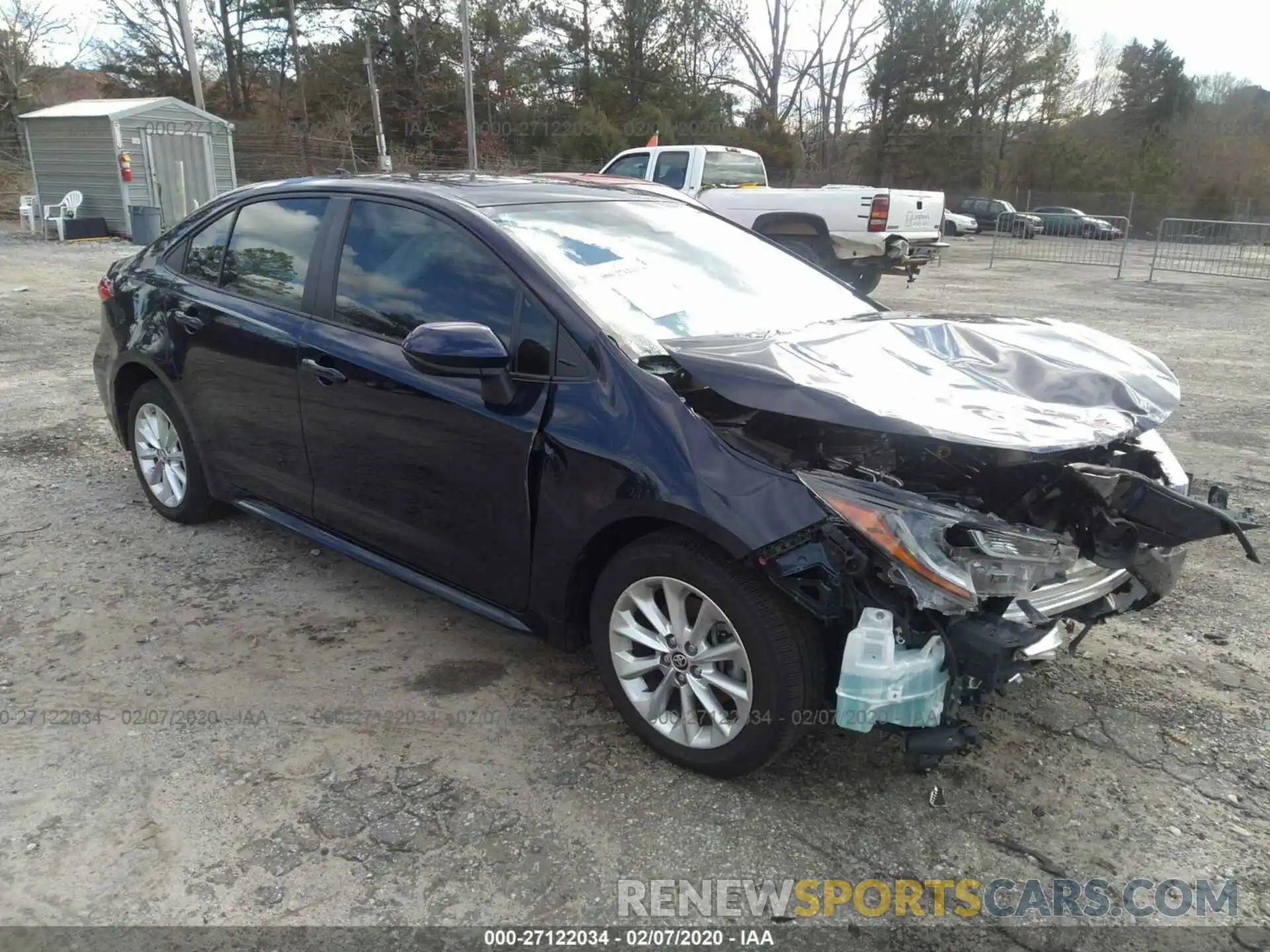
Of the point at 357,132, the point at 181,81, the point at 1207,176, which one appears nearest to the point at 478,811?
the point at 357,132

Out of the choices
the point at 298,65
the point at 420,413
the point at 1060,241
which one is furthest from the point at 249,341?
the point at 298,65

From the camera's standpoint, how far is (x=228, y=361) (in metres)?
3.97

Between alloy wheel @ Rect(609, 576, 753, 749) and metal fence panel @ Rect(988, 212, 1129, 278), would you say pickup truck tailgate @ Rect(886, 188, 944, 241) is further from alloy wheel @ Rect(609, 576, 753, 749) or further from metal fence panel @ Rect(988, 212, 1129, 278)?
alloy wheel @ Rect(609, 576, 753, 749)

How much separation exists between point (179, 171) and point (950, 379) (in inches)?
794

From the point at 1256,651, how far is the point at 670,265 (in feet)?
8.91

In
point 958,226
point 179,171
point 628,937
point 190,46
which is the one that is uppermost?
point 190,46

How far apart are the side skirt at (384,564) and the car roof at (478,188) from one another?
135 cm

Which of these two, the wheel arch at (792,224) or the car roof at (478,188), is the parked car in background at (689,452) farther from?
the wheel arch at (792,224)

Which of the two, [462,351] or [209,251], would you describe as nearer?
[462,351]

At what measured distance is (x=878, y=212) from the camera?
12227 millimetres

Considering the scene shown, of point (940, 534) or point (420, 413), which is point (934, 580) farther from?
point (420, 413)

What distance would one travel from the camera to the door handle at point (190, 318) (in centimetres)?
412

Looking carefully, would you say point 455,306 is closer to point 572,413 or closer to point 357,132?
point 572,413

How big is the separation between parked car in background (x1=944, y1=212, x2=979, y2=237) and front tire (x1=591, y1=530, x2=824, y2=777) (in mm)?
32851
